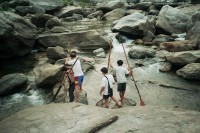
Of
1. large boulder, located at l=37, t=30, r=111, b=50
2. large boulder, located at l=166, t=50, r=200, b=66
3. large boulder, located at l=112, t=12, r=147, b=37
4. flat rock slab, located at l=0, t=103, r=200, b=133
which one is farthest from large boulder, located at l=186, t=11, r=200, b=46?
flat rock slab, located at l=0, t=103, r=200, b=133

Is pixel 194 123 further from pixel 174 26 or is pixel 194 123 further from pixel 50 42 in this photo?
pixel 174 26

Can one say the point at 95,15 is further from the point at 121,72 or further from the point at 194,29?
the point at 121,72

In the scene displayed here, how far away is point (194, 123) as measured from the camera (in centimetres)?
682

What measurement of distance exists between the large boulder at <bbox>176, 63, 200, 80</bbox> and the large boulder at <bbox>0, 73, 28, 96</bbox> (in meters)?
8.30

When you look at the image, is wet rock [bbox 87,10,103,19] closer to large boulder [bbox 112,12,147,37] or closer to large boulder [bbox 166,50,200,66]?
large boulder [bbox 112,12,147,37]

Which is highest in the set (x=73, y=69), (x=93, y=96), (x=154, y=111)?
(x=73, y=69)

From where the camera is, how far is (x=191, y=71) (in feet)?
44.7

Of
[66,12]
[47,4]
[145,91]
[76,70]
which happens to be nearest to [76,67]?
[76,70]

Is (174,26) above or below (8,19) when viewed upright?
below

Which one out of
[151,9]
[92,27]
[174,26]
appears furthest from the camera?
[151,9]

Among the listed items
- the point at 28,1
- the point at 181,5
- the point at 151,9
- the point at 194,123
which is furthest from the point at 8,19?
the point at 181,5

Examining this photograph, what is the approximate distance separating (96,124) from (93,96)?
5.09 m

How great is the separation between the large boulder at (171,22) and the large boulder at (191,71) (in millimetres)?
8260

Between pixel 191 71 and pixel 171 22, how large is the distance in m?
9.31
